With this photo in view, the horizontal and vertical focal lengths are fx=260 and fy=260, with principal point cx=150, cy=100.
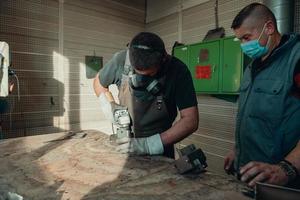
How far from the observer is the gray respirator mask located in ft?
5.20

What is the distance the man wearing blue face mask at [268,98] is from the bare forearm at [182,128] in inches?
10.3

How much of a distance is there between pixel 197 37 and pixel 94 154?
8.16 feet

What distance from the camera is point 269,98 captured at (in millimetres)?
1271

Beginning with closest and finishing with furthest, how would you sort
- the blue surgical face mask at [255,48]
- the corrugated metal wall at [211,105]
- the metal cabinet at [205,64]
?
the blue surgical face mask at [255,48] → the metal cabinet at [205,64] → the corrugated metal wall at [211,105]

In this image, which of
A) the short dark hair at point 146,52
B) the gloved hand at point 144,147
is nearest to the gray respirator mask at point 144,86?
the short dark hair at point 146,52

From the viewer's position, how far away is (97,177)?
109 cm

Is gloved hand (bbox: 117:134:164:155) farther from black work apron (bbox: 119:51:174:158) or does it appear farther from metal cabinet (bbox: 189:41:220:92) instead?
metal cabinet (bbox: 189:41:220:92)

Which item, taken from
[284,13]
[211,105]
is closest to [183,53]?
[211,105]

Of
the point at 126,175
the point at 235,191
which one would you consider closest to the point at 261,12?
the point at 235,191

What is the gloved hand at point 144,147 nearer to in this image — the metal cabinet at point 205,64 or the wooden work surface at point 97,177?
the wooden work surface at point 97,177

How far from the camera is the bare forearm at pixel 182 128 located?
4.88 feet

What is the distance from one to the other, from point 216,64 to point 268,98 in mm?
1672

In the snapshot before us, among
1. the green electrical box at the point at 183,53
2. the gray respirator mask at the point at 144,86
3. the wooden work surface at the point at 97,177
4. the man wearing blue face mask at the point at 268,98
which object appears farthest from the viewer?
the green electrical box at the point at 183,53

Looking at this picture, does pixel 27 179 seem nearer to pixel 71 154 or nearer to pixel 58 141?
pixel 71 154
